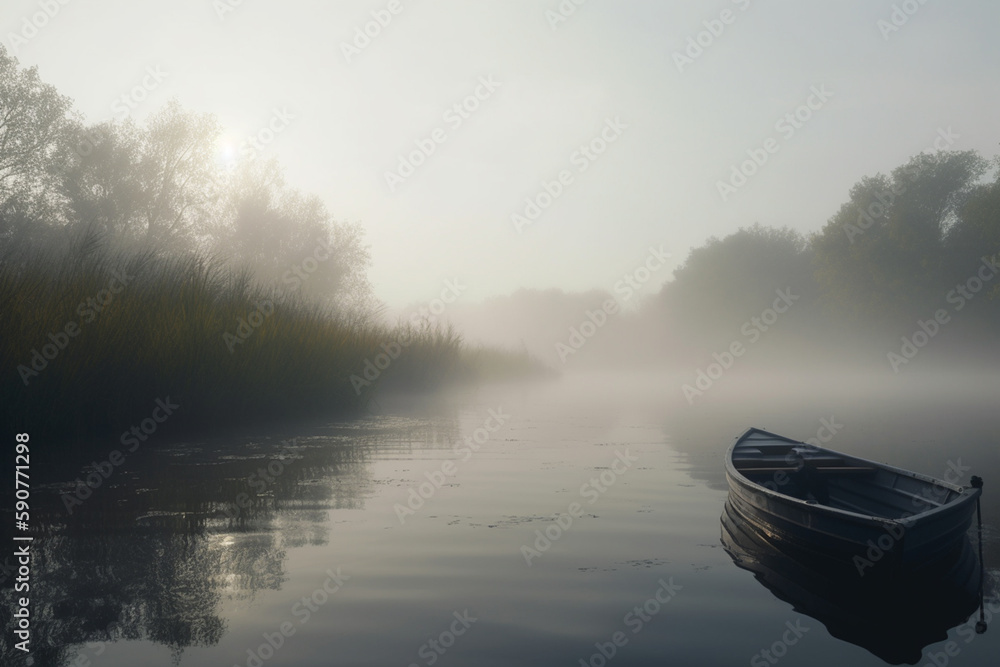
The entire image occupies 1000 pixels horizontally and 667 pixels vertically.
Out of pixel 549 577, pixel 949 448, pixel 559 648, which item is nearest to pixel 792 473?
pixel 549 577

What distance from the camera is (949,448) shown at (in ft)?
35.1

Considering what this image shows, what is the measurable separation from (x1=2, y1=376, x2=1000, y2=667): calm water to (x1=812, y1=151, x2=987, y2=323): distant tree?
42567mm

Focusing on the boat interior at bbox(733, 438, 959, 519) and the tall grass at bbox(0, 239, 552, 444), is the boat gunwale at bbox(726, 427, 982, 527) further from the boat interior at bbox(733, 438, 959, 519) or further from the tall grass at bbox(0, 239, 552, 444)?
the tall grass at bbox(0, 239, 552, 444)

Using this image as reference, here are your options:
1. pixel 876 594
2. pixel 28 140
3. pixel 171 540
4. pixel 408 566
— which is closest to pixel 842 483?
pixel 876 594

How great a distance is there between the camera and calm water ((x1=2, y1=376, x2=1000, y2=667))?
11.0 ft

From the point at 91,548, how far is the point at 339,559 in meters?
1.69

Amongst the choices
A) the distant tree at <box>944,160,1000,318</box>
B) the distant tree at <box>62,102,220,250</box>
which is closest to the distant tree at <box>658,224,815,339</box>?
the distant tree at <box>944,160,1000,318</box>

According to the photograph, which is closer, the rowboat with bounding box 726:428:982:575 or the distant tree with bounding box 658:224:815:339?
the rowboat with bounding box 726:428:982:575

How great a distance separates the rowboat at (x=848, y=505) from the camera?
13.7ft

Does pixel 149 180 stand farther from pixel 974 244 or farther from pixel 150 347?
pixel 974 244

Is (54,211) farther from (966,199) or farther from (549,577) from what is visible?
(966,199)

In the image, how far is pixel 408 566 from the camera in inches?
178

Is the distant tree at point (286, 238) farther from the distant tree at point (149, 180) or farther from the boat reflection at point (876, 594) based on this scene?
the boat reflection at point (876, 594)

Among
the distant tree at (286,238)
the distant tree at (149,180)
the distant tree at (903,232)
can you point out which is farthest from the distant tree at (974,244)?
the distant tree at (149,180)
